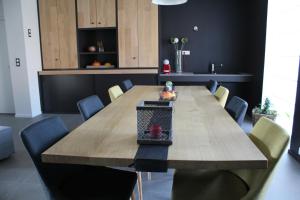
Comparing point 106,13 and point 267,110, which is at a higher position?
point 106,13

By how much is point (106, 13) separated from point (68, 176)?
400 centimetres

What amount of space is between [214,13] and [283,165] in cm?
349

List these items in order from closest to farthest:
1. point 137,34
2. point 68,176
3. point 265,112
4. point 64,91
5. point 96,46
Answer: point 68,176 < point 265,112 < point 137,34 < point 64,91 < point 96,46

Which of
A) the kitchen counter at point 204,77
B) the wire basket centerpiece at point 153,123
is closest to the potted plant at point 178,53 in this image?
the kitchen counter at point 204,77

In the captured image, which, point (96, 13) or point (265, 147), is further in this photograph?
point (96, 13)

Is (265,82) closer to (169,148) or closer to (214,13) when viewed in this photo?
(214,13)

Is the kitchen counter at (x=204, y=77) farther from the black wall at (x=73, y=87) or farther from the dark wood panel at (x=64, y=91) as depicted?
the dark wood panel at (x=64, y=91)

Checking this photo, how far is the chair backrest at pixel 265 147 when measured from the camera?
1.21 m

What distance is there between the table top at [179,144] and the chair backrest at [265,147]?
10 cm

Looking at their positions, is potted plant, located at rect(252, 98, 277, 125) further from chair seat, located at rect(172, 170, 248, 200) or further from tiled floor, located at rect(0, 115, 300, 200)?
chair seat, located at rect(172, 170, 248, 200)

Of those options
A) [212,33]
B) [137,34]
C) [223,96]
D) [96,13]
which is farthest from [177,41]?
[223,96]

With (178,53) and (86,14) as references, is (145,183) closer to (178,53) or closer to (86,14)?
(178,53)

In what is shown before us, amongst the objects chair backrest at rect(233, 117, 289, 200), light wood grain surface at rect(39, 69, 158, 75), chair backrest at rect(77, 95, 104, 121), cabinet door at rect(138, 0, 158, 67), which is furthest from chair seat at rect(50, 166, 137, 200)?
cabinet door at rect(138, 0, 158, 67)

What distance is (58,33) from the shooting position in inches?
201
